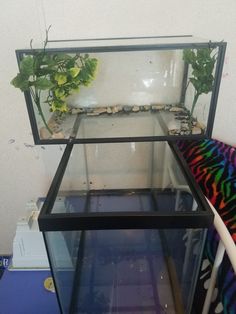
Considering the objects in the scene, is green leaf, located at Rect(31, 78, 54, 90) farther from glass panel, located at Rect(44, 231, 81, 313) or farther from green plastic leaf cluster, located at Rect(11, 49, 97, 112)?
glass panel, located at Rect(44, 231, 81, 313)

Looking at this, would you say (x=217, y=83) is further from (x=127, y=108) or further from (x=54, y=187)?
(x=54, y=187)

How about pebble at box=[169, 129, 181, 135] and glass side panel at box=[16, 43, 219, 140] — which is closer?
glass side panel at box=[16, 43, 219, 140]

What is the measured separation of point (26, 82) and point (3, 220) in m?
0.82

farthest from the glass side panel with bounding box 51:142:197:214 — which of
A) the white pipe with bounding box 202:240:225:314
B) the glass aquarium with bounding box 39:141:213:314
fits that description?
the white pipe with bounding box 202:240:225:314

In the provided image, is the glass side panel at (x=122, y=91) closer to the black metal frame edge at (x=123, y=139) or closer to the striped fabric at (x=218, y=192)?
the black metal frame edge at (x=123, y=139)

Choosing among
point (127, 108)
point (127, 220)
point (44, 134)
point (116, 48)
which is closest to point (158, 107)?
point (127, 108)

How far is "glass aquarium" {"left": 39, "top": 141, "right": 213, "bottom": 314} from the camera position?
54 cm

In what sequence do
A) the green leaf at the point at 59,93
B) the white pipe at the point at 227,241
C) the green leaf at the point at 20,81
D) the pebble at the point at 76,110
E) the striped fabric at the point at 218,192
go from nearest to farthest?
the white pipe at the point at 227,241, the striped fabric at the point at 218,192, the green leaf at the point at 20,81, the green leaf at the point at 59,93, the pebble at the point at 76,110

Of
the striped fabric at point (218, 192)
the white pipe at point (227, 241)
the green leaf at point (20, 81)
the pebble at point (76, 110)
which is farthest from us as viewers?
the pebble at point (76, 110)

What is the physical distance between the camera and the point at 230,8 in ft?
2.92

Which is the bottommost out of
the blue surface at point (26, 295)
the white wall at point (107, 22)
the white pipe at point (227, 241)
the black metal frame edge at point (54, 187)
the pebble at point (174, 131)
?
the blue surface at point (26, 295)

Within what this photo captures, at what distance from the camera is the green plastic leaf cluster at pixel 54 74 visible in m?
0.70

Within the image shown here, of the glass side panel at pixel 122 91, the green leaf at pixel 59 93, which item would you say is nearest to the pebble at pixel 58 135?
the glass side panel at pixel 122 91

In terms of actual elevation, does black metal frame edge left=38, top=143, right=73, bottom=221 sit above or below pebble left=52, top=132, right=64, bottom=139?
below
